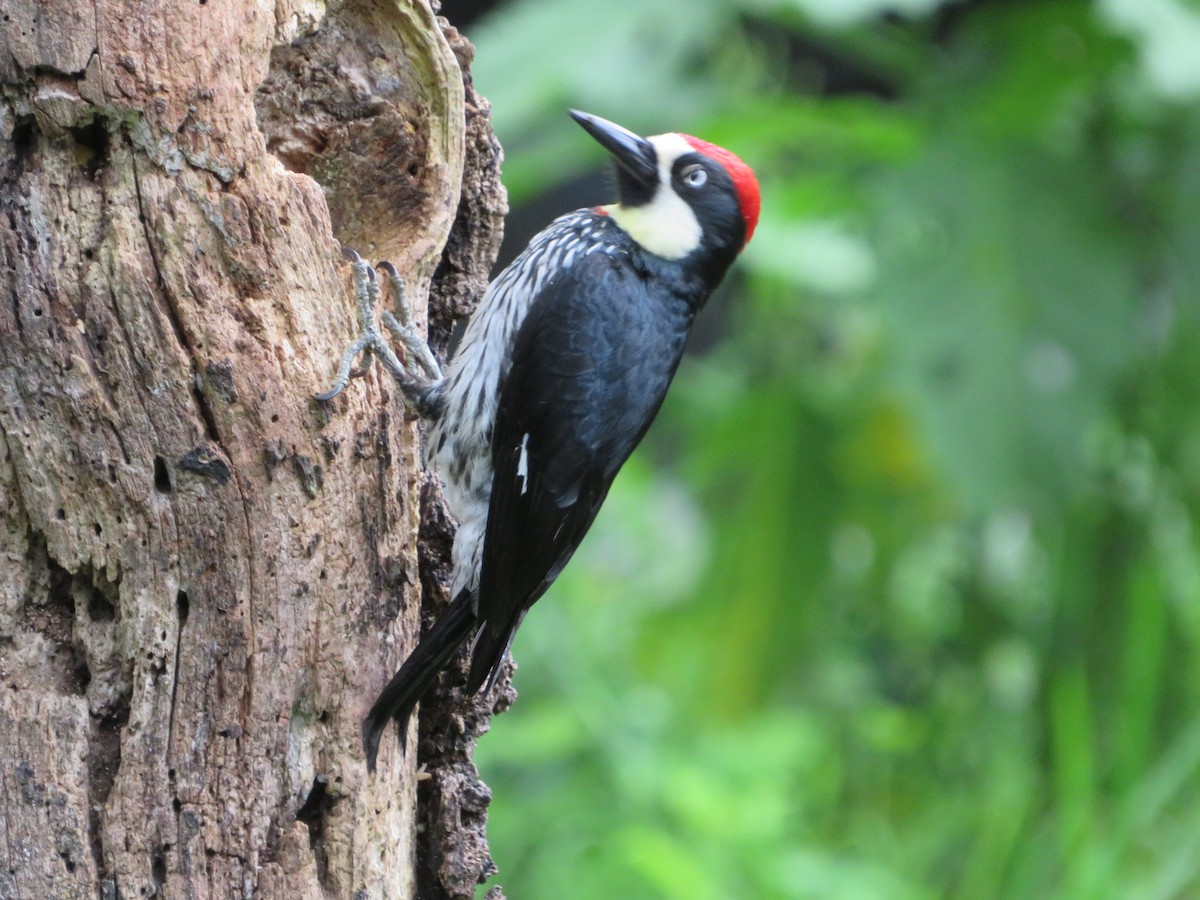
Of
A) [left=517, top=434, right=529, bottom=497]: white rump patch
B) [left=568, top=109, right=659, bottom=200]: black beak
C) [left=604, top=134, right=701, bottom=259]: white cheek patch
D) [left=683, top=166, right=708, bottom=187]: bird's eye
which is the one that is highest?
[left=568, top=109, right=659, bottom=200]: black beak

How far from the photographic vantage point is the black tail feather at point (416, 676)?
2.15m

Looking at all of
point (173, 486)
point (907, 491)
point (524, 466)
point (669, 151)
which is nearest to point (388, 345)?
point (524, 466)

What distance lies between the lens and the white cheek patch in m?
2.96

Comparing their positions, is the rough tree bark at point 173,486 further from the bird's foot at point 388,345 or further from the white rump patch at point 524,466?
the white rump patch at point 524,466

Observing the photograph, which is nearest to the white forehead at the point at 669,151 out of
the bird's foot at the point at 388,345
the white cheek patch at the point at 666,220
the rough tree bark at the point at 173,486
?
the white cheek patch at the point at 666,220

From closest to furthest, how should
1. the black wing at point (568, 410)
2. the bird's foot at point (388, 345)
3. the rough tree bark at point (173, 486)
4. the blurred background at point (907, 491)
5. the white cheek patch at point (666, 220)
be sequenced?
the rough tree bark at point (173, 486)
the bird's foot at point (388, 345)
the black wing at point (568, 410)
the white cheek patch at point (666, 220)
the blurred background at point (907, 491)

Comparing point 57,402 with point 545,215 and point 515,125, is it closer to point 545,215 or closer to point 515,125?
point 515,125

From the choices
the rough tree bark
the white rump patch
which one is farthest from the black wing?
the rough tree bark

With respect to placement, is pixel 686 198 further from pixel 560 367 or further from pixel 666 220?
pixel 560 367

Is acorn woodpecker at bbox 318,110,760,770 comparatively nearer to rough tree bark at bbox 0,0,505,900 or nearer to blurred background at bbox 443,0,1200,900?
rough tree bark at bbox 0,0,505,900

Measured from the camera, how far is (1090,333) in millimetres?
5023

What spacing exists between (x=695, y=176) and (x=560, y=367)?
1.99 feet

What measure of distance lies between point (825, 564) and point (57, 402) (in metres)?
4.18

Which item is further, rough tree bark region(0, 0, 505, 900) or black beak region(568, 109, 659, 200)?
black beak region(568, 109, 659, 200)
